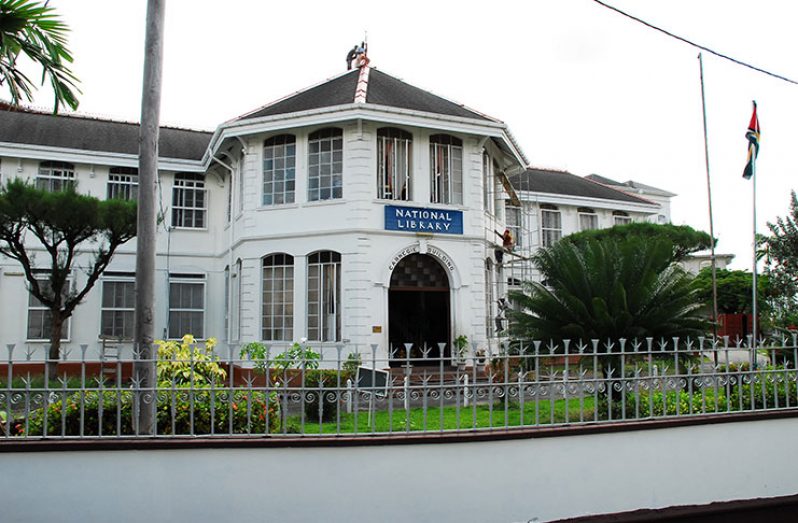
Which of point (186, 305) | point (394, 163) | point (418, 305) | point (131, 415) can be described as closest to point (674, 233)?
point (418, 305)

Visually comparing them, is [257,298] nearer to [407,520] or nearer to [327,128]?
[327,128]

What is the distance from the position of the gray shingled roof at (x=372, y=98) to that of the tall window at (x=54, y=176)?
5978mm

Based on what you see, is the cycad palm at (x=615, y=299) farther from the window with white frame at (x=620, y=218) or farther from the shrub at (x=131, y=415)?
the window with white frame at (x=620, y=218)

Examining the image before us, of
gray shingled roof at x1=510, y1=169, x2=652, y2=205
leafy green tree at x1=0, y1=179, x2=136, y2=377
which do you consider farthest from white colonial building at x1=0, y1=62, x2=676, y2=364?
gray shingled roof at x1=510, y1=169, x2=652, y2=205

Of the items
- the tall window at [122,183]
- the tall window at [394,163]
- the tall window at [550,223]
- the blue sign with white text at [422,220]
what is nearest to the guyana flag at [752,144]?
the blue sign with white text at [422,220]

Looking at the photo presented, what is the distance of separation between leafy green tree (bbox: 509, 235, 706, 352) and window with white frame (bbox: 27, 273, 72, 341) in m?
13.8

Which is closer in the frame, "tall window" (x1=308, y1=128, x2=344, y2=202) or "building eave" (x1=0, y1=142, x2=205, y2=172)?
"tall window" (x1=308, y1=128, x2=344, y2=202)

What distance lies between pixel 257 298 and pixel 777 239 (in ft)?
49.6

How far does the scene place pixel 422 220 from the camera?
15.4 meters

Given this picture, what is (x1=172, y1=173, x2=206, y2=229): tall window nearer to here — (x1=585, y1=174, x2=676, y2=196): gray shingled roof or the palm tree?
the palm tree

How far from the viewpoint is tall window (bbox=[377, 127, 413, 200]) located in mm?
15367

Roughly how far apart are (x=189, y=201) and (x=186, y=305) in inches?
120

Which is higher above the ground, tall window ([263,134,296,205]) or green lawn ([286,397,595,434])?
tall window ([263,134,296,205])

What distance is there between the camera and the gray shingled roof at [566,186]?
2609 cm
